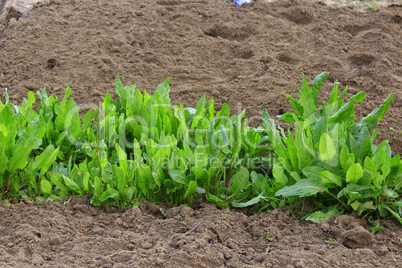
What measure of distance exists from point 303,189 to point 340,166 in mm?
256

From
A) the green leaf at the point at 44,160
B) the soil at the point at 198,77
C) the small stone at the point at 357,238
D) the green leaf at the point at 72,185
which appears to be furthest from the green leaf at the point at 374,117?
the green leaf at the point at 44,160

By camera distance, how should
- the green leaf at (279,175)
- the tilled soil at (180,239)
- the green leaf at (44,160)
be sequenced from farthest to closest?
1. the green leaf at (44,160)
2. the green leaf at (279,175)
3. the tilled soil at (180,239)

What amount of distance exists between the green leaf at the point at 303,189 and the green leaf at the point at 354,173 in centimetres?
13

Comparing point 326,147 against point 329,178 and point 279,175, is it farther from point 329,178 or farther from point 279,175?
point 279,175

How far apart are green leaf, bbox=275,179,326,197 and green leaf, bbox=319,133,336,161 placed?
14 centimetres

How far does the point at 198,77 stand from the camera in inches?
168

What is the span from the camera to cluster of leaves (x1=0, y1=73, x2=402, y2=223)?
2.63m

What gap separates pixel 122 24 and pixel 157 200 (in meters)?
2.70

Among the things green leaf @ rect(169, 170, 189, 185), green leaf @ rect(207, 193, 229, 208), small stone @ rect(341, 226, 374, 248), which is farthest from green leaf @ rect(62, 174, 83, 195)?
small stone @ rect(341, 226, 374, 248)

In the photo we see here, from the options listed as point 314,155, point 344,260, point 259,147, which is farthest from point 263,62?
point 344,260

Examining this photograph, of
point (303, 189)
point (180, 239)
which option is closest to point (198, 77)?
point (303, 189)

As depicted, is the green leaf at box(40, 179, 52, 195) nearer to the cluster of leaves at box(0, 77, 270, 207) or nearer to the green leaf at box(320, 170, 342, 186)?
the cluster of leaves at box(0, 77, 270, 207)

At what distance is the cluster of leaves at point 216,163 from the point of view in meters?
2.63

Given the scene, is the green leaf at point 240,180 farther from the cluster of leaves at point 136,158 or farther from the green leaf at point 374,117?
the green leaf at point 374,117
